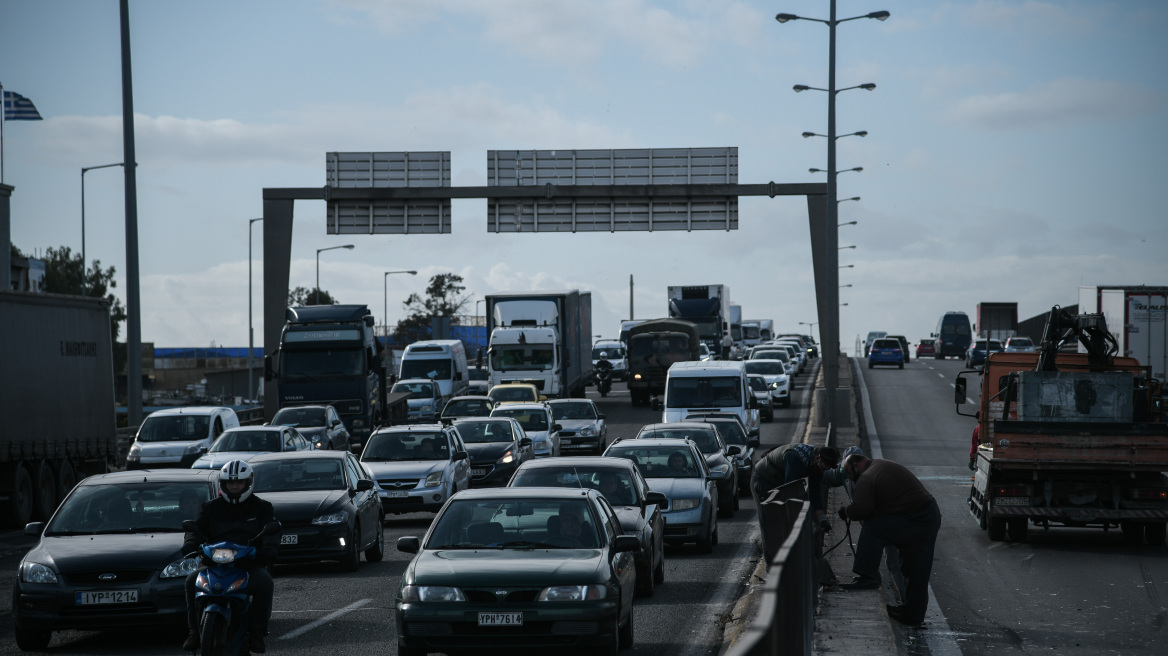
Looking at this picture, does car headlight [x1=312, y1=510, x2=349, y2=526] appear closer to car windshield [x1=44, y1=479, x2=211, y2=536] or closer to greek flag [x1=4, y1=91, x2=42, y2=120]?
car windshield [x1=44, y1=479, x2=211, y2=536]

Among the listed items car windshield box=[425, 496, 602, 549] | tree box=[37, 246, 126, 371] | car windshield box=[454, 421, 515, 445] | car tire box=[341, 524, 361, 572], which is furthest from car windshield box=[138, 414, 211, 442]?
tree box=[37, 246, 126, 371]

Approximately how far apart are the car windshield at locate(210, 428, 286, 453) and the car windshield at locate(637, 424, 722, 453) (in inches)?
292

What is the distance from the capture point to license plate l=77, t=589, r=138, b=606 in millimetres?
10961

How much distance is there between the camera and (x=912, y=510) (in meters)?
11.8

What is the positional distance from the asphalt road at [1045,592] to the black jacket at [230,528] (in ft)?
16.1

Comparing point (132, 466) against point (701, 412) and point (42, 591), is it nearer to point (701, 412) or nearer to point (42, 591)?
point (701, 412)

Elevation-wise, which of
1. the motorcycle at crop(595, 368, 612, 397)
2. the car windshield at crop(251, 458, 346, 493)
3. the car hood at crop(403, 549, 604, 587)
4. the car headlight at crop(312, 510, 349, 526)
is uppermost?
the car hood at crop(403, 549, 604, 587)

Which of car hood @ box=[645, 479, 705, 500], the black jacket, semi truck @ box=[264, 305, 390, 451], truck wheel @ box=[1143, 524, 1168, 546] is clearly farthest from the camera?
semi truck @ box=[264, 305, 390, 451]

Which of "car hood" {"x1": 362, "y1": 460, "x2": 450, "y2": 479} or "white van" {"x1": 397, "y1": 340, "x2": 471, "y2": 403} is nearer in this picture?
"car hood" {"x1": 362, "y1": 460, "x2": 450, "y2": 479}

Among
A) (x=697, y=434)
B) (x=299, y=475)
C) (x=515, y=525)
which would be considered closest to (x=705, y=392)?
(x=697, y=434)

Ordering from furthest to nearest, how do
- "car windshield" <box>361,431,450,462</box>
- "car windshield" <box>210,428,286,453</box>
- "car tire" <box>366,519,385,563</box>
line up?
"car windshield" <box>210,428,286,453</box>, "car windshield" <box>361,431,450,462</box>, "car tire" <box>366,519,385,563</box>

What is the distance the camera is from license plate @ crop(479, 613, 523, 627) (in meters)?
9.55

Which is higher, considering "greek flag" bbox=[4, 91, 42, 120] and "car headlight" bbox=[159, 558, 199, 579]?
"greek flag" bbox=[4, 91, 42, 120]

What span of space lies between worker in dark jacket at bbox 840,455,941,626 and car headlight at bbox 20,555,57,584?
6.51m
